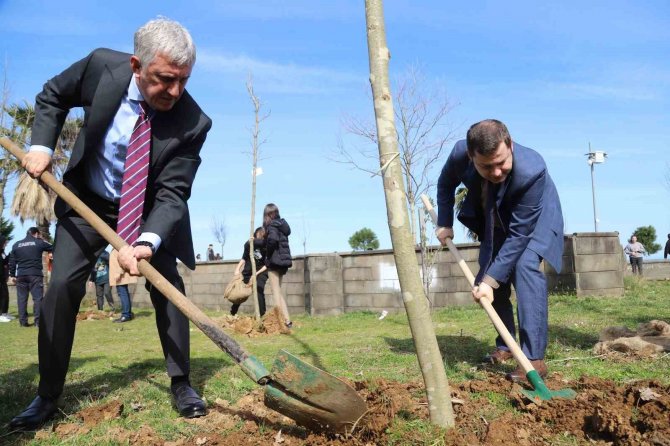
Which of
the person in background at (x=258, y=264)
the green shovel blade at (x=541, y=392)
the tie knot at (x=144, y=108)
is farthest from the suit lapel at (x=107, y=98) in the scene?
the person in background at (x=258, y=264)

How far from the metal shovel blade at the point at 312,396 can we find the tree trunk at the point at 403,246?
0.34 metres

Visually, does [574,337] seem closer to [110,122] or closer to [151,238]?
[151,238]

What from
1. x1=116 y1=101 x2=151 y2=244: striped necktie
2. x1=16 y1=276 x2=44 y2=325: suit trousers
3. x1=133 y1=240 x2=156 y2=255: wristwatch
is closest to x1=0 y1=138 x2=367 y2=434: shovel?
x1=133 y1=240 x2=156 y2=255: wristwatch

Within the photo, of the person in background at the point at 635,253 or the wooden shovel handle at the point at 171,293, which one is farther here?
the person in background at the point at 635,253

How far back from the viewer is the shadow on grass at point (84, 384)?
134 inches

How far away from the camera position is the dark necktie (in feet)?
12.9

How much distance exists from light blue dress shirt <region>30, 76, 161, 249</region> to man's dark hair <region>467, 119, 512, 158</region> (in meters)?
1.91

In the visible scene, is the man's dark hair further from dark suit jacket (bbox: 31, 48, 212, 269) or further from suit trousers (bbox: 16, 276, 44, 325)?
suit trousers (bbox: 16, 276, 44, 325)

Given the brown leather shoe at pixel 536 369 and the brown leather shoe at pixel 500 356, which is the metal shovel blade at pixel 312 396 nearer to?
the brown leather shoe at pixel 536 369

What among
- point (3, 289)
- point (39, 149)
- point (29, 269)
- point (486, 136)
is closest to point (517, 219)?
point (486, 136)

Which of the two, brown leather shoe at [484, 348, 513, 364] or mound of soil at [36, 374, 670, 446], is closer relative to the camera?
mound of soil at [36, 374, 670, 446]

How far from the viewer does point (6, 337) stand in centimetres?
923

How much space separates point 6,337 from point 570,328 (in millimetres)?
8350

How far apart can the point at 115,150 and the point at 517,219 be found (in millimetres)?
2529
